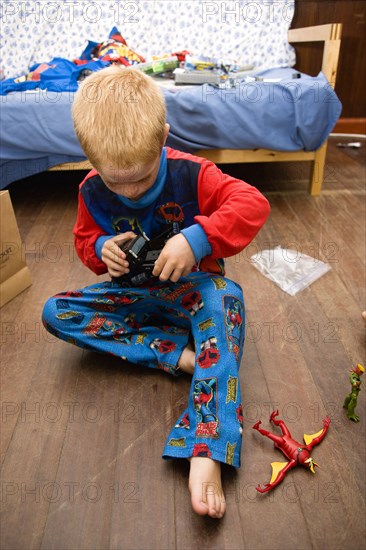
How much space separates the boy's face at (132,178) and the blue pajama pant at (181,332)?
8.4 inches

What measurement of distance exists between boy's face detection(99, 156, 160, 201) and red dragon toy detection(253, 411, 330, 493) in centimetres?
44

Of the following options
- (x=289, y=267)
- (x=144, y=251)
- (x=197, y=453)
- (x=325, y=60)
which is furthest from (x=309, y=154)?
(x=197, y=453)

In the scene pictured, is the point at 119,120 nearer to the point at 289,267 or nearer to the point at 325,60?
the point at 289,267

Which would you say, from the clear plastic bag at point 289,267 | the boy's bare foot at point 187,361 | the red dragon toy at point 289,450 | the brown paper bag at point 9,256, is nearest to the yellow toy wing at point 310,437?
the red dragon toy at point 289,450

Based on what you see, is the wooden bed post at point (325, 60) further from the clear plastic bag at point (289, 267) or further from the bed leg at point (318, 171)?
the clear plastic bag at point (289, 267)

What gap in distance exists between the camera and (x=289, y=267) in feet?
4.12

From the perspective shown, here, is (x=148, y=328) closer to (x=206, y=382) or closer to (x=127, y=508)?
(x=206, y=382)

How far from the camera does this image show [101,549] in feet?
1.96

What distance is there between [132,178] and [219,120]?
37.2 inches

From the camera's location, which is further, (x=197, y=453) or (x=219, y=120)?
(x=219, y=120)

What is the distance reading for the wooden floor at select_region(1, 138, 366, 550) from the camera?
2.02 feet

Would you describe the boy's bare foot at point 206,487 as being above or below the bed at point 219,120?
below

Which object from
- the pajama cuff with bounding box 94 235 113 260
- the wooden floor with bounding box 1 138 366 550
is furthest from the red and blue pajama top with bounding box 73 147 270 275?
the wooden floor with bounding box 1 138 366 550

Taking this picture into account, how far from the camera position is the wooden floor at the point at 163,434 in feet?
2.02
